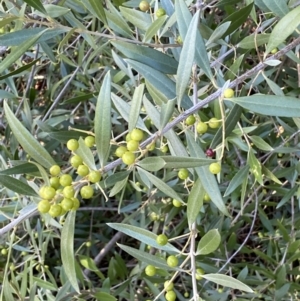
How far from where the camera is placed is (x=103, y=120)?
0.86 meters

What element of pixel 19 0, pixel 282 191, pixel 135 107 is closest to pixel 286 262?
pixel 282 191

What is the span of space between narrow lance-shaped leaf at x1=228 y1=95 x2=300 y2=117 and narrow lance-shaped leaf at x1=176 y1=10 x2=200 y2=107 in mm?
104

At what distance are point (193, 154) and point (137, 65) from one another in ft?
0.72

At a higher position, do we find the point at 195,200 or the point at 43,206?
the point at 43,206

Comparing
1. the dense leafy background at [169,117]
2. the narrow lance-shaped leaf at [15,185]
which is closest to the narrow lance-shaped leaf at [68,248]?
the dense leafy background at [169,117]

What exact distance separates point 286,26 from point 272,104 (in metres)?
0.15

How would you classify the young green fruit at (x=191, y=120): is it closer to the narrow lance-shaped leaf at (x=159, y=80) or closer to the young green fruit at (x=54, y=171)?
the narrow lance-shaped leaf at (x=159, y=80)

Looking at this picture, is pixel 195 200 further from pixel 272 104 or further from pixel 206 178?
pixel 272 104

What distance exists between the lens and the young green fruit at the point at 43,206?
30.4 inches

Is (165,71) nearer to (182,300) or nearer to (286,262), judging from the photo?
(286,262)

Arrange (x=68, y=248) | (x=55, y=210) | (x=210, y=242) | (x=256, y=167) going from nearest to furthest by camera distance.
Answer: (x=55, y=210) < (x=68, y=248) < (x=210, y=242) < (x=256, y=167)

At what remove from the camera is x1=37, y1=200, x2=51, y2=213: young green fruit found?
2.53ft

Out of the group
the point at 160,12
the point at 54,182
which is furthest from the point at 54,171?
the point at 160,12

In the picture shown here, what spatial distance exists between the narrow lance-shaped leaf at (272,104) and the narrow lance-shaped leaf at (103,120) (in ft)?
0.78
